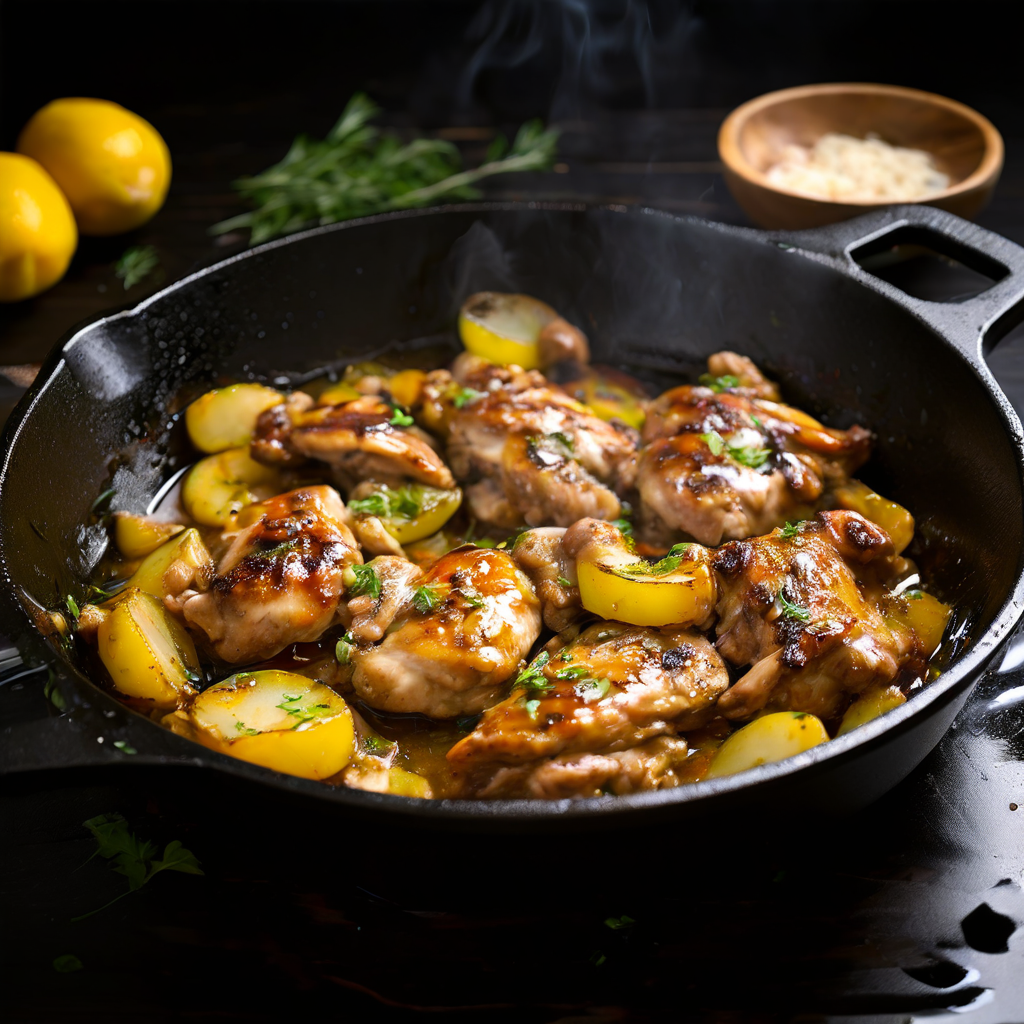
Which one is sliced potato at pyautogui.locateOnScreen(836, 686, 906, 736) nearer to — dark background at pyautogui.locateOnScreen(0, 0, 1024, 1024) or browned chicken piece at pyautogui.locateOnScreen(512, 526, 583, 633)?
dark background at pyautogui.locateOnScreen(0, 0, 1024, 1024)

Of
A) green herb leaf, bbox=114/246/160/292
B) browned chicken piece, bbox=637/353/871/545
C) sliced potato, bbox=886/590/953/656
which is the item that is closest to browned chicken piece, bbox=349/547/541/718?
browned chicken piece, bbox=637/353/871/545

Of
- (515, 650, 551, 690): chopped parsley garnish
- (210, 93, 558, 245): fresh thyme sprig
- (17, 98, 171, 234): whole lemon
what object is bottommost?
(515, 650, 551, 690): chopped parsley garnish

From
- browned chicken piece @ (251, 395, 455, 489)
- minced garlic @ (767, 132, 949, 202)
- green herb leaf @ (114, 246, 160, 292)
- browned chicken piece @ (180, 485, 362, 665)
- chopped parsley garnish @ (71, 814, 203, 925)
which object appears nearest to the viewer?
chopped parsley garnish @ (71, 814, 203, 925)

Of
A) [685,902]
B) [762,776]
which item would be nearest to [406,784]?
[685,902]

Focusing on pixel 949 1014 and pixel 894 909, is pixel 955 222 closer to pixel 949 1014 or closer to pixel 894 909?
pixel 894 909

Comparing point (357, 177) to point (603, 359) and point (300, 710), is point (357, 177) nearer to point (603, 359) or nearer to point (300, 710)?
point (603, 359)

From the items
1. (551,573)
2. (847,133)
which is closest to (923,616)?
(551,573)
